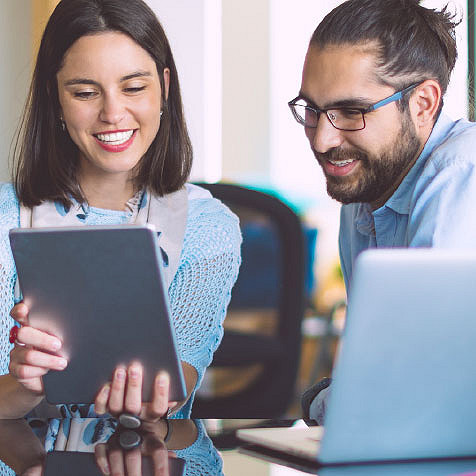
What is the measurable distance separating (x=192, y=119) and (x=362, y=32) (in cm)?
113

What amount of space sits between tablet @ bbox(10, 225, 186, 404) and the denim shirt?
51cm

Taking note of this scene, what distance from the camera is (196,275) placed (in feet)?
5.65

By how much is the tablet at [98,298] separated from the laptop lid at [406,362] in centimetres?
30

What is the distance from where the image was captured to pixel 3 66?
2.29 meters

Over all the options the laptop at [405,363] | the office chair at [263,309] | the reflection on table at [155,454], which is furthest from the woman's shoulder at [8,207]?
the laptop at [405,363]

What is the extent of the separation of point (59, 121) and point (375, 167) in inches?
28.5

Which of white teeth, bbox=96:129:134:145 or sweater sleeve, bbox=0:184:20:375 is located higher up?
white teeth, bbox=96:129:134:145

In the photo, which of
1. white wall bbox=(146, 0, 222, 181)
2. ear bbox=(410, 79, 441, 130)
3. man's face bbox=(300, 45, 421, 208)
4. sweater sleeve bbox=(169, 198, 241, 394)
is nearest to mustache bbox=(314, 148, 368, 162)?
man's face bbox=(300, 45, 421, 208)

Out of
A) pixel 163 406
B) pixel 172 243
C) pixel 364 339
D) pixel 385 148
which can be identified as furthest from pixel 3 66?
pixel 364 339

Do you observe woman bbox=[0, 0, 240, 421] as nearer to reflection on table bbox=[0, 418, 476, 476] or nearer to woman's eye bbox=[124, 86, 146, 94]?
woman's eye bbox=[124, 86, 146, 94]

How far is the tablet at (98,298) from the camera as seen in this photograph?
95cm

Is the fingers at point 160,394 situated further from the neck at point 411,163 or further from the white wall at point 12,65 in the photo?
the white wall at point 12,65

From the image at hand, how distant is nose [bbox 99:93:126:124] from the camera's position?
1.60 metres

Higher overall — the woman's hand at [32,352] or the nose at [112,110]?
the nose at [112,110]
